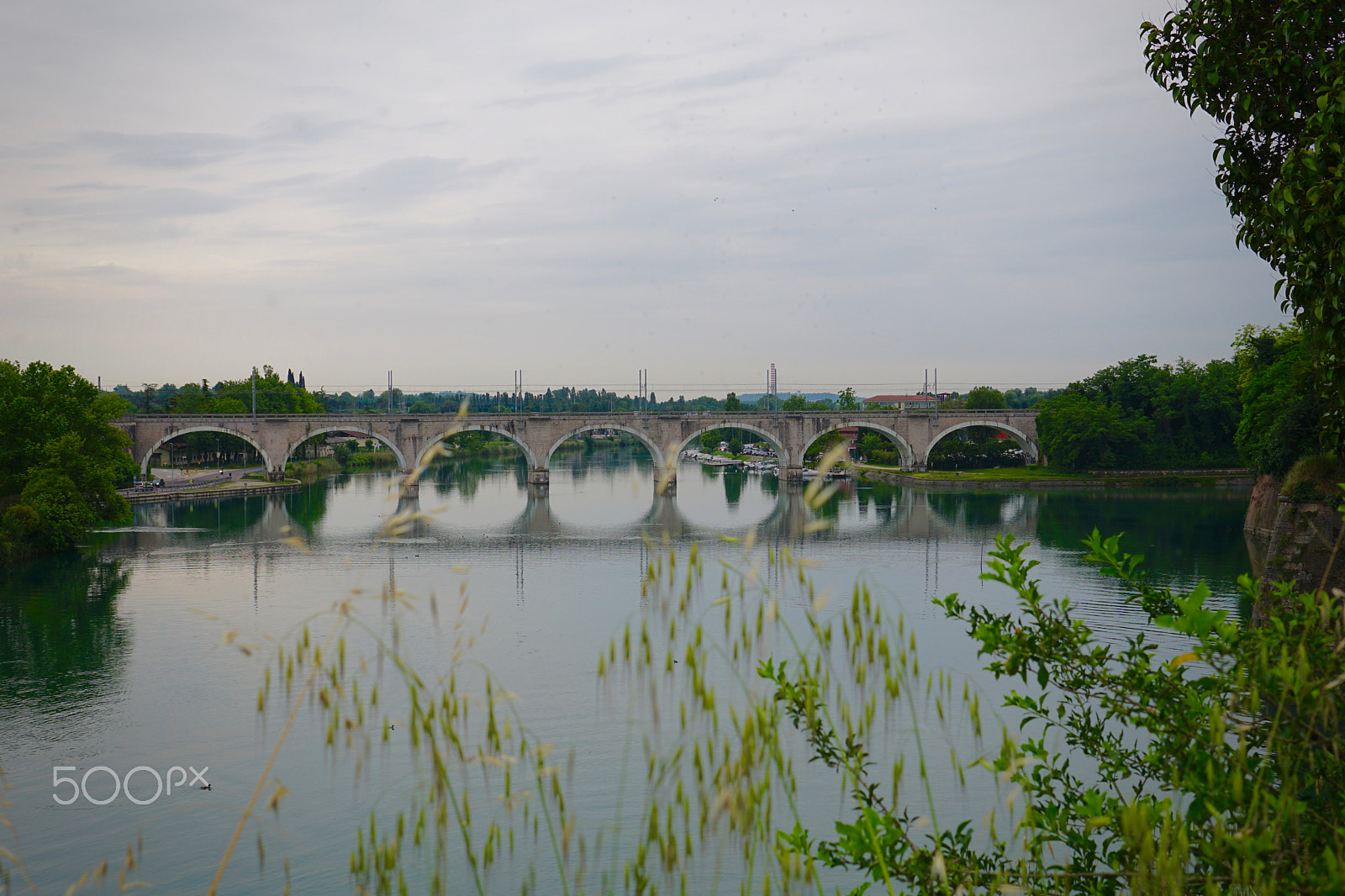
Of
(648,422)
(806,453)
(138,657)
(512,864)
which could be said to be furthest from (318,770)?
(806,453)

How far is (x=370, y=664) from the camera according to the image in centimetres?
1614

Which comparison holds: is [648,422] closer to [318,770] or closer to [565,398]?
[318,770]

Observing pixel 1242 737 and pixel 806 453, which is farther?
pixel 806 453

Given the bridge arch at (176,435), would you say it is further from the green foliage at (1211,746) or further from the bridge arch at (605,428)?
the green foliage at (1211,746)

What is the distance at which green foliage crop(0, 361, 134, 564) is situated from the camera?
1072 inches

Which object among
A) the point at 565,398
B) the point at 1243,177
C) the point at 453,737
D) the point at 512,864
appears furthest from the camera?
the point at 565,398

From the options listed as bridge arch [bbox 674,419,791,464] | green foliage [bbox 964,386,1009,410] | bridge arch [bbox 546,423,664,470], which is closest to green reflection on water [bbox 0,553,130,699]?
bridge arch [bbox 546,423,664,470]

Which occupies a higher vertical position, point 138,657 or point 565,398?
point 565,398

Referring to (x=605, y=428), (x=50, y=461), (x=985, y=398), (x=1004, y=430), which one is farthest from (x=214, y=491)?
(x=985, y=398)

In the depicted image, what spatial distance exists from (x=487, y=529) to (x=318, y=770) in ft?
78.4

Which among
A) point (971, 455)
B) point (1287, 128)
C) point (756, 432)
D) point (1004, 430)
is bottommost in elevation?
point (971, 455)

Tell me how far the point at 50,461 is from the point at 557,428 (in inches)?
1089

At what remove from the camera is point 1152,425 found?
5025 centimetres

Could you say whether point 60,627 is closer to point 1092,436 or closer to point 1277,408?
point 1277,408
